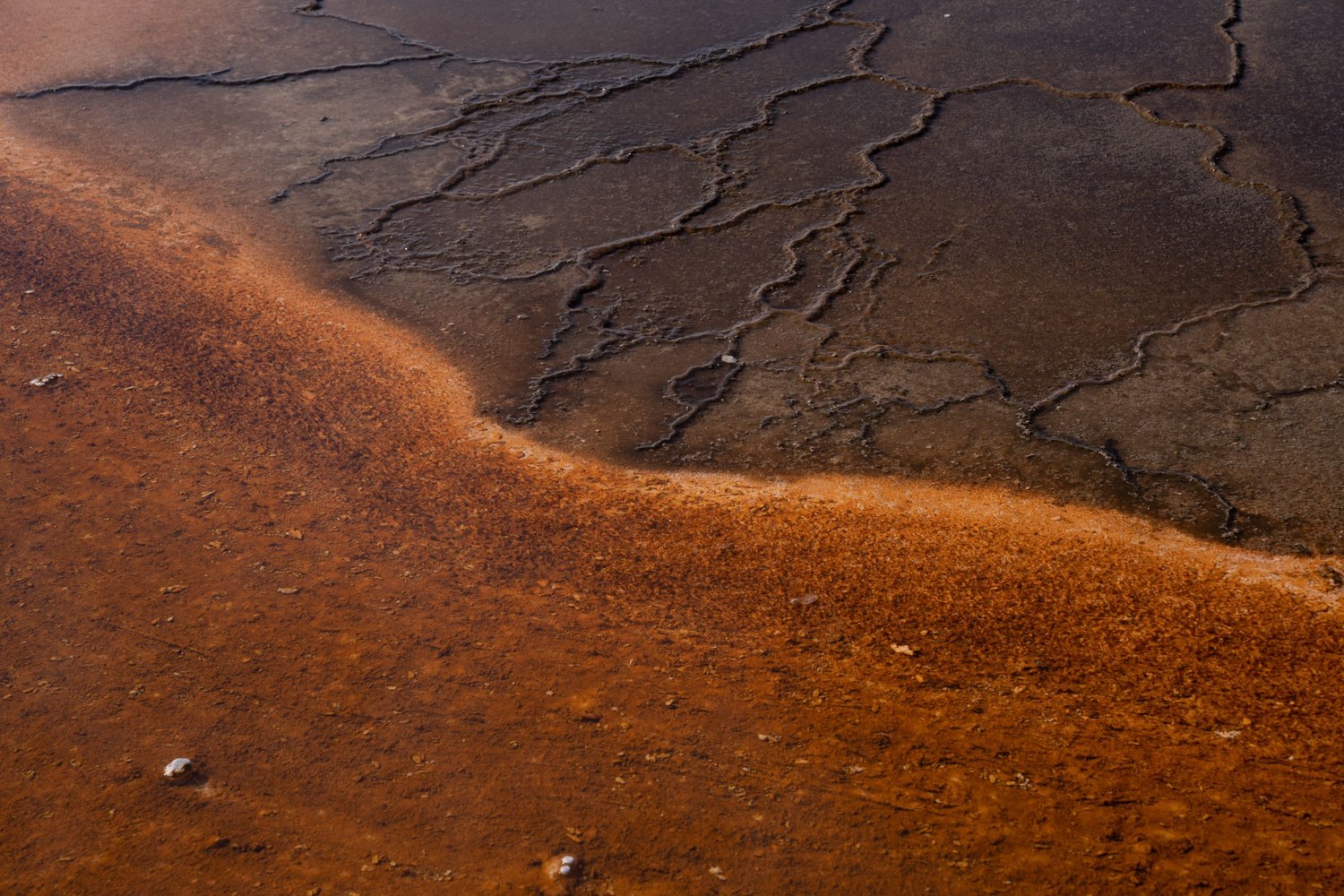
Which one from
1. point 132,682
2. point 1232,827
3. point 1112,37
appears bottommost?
point 132,682

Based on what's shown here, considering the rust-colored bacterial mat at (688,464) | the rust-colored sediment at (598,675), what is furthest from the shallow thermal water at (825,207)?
the rust-colored sediment at (598,675)

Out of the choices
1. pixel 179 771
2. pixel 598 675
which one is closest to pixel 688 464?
pixel 598 675

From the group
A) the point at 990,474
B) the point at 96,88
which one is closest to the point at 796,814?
the point at 990,474

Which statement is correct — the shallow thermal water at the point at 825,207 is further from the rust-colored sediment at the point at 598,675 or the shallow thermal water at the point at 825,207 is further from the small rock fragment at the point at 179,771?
the small rock fragment at the point at 179,771

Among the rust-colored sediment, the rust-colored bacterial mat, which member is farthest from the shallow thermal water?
the rust-colored sediment

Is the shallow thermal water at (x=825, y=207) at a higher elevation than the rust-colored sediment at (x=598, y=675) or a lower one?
higher

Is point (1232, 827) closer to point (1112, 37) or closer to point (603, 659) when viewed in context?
point (603, 659)
